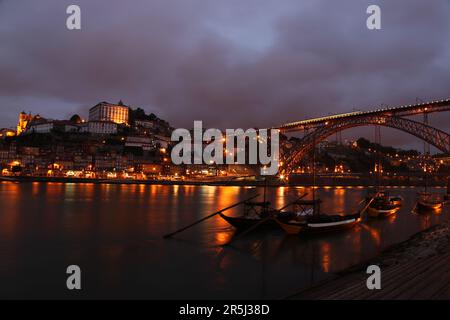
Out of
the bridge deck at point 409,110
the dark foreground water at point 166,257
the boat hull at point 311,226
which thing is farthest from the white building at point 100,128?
the boat hull at point 311,226

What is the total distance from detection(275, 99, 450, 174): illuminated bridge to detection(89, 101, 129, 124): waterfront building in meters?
77.4

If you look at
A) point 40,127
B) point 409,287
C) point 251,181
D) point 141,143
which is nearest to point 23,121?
point 40,127

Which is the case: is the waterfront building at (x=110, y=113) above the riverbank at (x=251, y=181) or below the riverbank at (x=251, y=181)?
above

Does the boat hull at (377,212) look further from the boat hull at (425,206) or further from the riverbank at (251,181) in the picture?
the riverbank at (251,181)

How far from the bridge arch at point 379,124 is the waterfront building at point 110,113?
77685 millimetres

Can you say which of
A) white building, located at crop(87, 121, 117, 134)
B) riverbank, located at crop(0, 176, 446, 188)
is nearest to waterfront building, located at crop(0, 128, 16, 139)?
white building, located at crop(87, 121, 117, 134)

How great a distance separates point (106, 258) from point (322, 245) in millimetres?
9034

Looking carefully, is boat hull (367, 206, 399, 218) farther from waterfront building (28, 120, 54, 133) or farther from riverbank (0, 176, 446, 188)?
waterfront building (28, 120, 54, 133)

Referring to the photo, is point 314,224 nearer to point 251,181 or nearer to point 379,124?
point 379,124

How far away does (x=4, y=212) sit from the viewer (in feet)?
82.5

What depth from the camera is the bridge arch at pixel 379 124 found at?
34375mm

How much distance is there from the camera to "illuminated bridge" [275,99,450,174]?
34.5 metres

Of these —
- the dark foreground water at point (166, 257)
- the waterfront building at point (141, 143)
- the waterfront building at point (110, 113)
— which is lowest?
the dark foreground water at point (166, 257)
